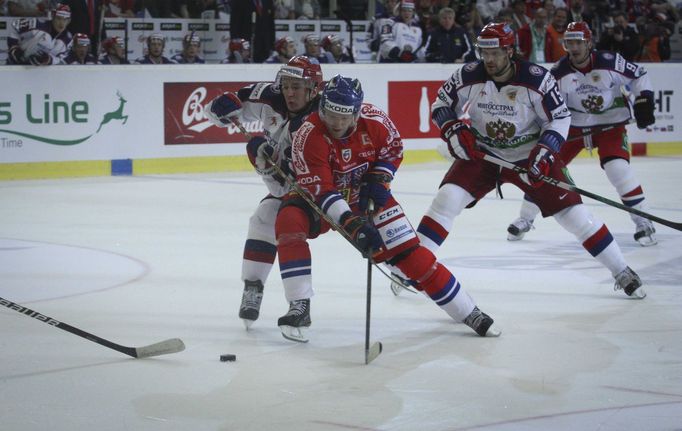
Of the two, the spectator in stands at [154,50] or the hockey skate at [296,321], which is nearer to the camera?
the hockey skate at [296,321]

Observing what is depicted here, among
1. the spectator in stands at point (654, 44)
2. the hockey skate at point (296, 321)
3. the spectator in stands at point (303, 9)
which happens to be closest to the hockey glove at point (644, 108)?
the hockey skate at point (296, 321)

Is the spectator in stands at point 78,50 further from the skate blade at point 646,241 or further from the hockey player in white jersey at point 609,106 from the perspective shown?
the skate blade at point 646,241

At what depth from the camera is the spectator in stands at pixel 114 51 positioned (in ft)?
36.7

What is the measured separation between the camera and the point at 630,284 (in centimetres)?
566

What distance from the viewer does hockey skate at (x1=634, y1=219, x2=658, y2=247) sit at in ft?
24.2

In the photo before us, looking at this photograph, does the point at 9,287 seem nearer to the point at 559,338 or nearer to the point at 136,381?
the point at 136,381

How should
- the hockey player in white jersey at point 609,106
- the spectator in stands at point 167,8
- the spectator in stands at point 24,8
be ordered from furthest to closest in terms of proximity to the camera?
the spectator in stands at point 167,8, the spectator in stands at point 24,8, the hockey player in white jersey at point 609,106

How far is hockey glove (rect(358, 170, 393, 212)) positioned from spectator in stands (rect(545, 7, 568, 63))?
846 centimetres

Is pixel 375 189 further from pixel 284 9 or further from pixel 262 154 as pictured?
pixel 284 9

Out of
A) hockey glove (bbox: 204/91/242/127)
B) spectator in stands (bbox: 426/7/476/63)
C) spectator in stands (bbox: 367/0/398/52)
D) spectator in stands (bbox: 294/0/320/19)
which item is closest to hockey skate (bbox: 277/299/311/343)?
hockey glove (bbox: 204/91/242/127)

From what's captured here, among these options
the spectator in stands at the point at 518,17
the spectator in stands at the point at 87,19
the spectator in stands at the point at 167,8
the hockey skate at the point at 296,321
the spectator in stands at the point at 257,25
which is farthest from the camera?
the spectator in stands at the point at 518,17

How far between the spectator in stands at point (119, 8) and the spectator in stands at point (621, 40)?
211 inches

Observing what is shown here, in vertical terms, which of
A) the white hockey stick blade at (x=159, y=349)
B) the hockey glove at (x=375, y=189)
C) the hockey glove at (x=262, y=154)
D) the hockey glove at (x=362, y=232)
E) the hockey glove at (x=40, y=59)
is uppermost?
the hockey glove at (x=40, y=59)

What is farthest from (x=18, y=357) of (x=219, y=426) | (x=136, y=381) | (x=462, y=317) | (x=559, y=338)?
(x=559, y=338)
